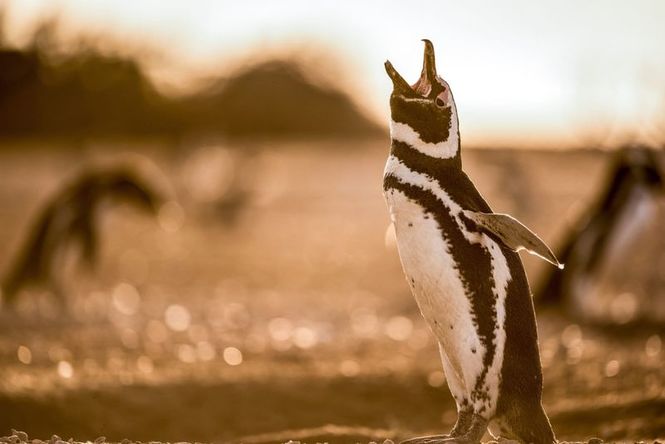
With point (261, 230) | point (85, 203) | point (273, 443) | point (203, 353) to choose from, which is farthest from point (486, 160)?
point (273, 443)

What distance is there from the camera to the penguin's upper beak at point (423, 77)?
14.5 ft

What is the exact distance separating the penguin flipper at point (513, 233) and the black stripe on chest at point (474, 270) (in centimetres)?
9

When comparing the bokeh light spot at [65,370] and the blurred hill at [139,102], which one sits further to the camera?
the blurred hill at [139,102]

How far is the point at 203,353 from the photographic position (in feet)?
30.2

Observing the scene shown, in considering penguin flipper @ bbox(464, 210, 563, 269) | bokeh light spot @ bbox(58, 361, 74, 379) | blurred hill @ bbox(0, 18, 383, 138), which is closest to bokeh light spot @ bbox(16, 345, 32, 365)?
bokeh light spot @ bbox(58, 361, 74, 379)

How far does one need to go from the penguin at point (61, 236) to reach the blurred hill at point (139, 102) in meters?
6.57

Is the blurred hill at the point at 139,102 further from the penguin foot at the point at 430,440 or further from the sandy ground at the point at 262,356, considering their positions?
the penguin foot at the point at 430,440

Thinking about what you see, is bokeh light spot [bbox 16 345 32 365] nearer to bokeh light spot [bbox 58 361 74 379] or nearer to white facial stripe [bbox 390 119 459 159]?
bokeh light spot [bbox 58 361 74 379]

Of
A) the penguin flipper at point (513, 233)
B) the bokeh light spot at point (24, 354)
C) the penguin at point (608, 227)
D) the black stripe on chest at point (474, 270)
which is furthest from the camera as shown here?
the penguin at point (608, 227)

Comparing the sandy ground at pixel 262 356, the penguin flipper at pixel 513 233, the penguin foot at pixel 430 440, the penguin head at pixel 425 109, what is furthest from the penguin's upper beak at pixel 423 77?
the sandy ground at pixel 262 356

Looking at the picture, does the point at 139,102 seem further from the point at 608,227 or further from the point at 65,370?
the point at 65,370

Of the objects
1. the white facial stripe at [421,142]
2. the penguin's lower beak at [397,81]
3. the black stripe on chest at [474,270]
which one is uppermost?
the penguin's lower beak at [397,81]

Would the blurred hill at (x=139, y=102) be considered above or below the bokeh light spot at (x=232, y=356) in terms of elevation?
above

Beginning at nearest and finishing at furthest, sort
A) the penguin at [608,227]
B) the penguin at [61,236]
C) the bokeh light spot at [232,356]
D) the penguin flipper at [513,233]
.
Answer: the penguin flipper at [513,233]
the bokeh light spot at [232,356]
the penguin at [608,227]
the penguin at [61,236]
